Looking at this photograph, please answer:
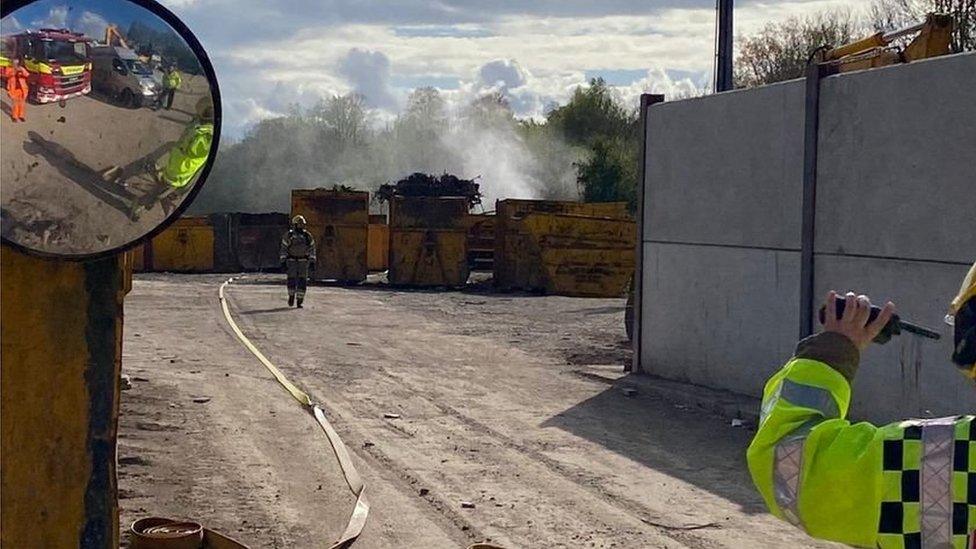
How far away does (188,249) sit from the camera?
38312 millimetres

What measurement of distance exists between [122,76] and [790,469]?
141cm

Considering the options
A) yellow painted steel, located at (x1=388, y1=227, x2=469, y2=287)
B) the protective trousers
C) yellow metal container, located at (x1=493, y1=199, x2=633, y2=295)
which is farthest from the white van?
yellow painted steel, located at (x1=388, y1=227, x2=469, y2=287)

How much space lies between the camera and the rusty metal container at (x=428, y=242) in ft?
108

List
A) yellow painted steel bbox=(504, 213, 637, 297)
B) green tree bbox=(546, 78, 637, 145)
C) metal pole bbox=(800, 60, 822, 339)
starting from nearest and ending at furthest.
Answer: metal pole bbox=(800, 60, 822, 339), yellow painted steel bbox=(504, 213, 637, 297), green tree bbox=(546, 78, 637, 145)

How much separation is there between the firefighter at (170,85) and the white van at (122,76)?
24 millimetres

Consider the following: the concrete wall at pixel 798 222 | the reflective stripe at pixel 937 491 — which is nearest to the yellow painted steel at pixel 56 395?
the reflective stripe at pixel 937 491

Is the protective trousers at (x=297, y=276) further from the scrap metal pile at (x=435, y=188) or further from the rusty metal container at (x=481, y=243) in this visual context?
the rusty metal container at (x=481, y=243)

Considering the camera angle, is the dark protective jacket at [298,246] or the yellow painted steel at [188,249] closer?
the dark protective jacket at [298,246]

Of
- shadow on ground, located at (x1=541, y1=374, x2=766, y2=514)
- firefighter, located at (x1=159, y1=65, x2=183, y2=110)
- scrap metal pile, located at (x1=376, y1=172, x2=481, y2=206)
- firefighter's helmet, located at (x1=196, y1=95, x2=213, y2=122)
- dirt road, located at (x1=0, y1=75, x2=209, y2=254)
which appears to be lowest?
shadow on ground, located at (x1=541, y1=374, x2=766, y2=514)

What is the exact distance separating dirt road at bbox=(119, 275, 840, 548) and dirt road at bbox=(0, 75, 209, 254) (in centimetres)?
512

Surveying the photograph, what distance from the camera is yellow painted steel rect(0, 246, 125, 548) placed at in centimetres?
247

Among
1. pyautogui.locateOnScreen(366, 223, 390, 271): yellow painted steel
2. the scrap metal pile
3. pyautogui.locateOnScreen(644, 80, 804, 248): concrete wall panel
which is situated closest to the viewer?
pyautogui.locateOnScreen(644, 80, 804, 248): concrete wall panel

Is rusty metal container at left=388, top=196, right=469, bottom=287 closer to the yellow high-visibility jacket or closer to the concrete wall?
the concrete wall

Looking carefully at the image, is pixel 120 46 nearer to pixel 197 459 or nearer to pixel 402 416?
pixel 197 459
